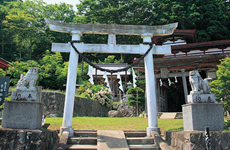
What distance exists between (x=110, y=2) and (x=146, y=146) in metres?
29.8

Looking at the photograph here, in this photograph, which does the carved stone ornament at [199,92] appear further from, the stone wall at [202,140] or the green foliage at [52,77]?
the green foliage at [52,77]

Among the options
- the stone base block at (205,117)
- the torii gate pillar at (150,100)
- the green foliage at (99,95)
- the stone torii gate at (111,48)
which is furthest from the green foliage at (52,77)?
the stone base block at (205,117)

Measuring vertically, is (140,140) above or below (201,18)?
below

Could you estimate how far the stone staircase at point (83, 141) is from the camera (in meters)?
6.39

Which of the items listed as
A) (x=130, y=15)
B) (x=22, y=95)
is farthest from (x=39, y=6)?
(x=22, y=95)

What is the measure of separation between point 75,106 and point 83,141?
8.37 metres

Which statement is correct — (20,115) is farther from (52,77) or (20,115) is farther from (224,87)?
(52,77)

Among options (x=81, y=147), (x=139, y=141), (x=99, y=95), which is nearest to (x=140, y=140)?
(x=139, y=141)

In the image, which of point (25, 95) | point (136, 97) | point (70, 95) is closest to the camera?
point (25, 95)

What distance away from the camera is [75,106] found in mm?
15102

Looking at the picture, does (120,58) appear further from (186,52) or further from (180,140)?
(180,140)

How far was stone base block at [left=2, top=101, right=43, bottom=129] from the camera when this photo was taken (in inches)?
211

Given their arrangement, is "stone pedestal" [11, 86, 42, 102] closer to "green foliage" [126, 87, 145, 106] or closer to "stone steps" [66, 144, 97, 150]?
"stone steps" [66, 144, 97, 150]

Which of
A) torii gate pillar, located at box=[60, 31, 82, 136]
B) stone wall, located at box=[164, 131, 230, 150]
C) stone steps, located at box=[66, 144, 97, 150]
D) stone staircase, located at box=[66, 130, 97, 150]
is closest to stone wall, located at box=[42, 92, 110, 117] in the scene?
torii gate pillar, located at box=[60, 31, 82, 136]
